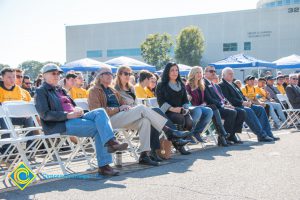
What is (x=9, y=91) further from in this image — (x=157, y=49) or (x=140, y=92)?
(x=157, y=49)

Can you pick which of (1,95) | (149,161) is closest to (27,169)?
(149,161)

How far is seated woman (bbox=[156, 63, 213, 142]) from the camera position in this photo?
27.1 feet

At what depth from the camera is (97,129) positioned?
20.4 ft

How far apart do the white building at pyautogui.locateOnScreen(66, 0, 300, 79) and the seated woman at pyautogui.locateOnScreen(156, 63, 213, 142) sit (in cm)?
6060

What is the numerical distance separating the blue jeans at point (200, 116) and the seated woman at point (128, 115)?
1.62 metres

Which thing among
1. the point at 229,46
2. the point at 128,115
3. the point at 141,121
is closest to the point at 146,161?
the point at 141,121

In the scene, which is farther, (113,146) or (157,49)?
(157,49)

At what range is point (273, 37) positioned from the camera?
67.6 metres

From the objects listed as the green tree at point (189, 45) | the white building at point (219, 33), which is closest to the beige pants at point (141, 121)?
the green tree at point (189, 45)

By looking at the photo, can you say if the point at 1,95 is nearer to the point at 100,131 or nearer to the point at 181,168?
the point at 100,131

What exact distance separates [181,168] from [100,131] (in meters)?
1.34

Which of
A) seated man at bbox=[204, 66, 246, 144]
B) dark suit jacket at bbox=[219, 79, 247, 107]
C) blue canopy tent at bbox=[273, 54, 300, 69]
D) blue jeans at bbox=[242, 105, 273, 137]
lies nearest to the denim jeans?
blue jeans at bbox=[242, 105, 273, 137]

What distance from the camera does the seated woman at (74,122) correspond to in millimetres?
6109

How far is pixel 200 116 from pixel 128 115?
222 cm
